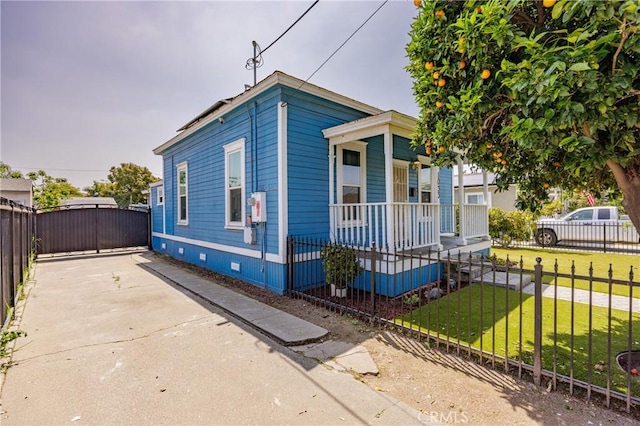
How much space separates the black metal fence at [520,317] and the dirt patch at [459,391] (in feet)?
0.46

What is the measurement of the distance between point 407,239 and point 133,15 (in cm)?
750

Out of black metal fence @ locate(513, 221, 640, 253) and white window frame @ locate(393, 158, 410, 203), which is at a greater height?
white window frame @ locate(393, 158, 410, 203)

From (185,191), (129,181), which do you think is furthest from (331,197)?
(129,181)

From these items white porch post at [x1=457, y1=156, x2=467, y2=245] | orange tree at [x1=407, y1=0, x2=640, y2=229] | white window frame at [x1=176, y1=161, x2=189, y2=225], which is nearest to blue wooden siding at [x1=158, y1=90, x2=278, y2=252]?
white window frame at [x1=176, y1=161, x2=189, y2=225]

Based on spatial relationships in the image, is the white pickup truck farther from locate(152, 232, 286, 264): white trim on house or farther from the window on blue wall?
locate(152, 232, 286, 264): white trim on house

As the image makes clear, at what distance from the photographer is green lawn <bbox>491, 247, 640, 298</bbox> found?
22.2 ft

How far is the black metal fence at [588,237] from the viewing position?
12523mm

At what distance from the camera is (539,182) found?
4031 millimetres

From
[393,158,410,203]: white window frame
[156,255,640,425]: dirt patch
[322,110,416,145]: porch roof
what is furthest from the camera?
[393,158,410,203]: white window frame

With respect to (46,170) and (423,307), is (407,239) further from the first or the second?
(46,170)

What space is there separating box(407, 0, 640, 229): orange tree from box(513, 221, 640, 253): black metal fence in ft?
39.2

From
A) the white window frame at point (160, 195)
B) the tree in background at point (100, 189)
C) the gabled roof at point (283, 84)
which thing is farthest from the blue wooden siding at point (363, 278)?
the tree in background at point (100, 189)

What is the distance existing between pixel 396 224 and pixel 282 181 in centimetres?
249

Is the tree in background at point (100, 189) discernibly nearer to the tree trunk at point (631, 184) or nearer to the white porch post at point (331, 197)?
the white porch post at point (331, 197)
